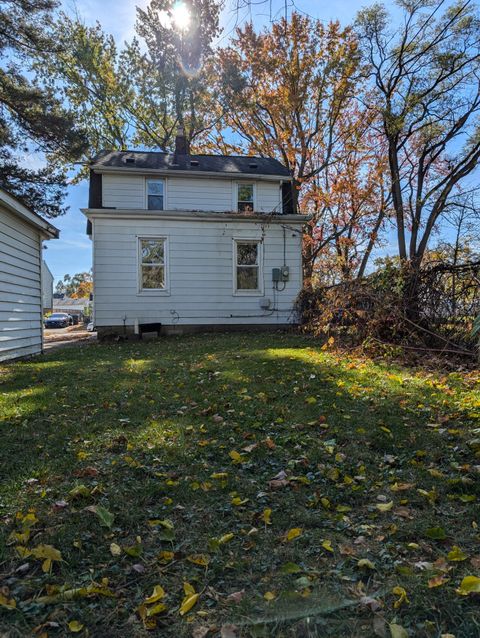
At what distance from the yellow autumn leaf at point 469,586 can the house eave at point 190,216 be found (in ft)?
35.6

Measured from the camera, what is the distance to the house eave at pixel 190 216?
1104 centimetres

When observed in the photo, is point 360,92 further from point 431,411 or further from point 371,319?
point 431,411

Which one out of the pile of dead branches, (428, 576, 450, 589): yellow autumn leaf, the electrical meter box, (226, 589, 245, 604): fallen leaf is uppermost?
the electrical meter box

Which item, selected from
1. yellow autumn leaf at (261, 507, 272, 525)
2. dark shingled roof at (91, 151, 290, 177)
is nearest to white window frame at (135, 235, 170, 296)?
dark shingled roof at (91, 151, 290, 177)

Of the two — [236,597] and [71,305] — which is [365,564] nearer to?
[236,597]

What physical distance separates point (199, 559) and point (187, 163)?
13.3 meters

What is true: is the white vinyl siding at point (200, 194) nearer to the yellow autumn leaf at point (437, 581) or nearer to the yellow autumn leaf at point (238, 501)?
the yellow autumn leaf at point (238, 501)

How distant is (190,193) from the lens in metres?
12.4

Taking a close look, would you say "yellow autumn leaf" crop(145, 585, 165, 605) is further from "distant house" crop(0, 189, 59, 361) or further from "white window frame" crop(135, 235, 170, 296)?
"white window frame" crop(135, 235, 170, 296)

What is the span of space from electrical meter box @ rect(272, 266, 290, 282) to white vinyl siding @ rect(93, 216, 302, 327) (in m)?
0.13

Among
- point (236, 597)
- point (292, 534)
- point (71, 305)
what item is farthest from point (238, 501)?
point (71, 305)

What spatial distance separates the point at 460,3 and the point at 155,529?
42.8 ft

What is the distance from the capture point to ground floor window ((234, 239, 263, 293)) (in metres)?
12.1

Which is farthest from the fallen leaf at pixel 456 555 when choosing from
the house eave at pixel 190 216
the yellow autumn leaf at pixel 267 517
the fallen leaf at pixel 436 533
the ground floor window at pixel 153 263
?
the house eave at pixel 190 216
